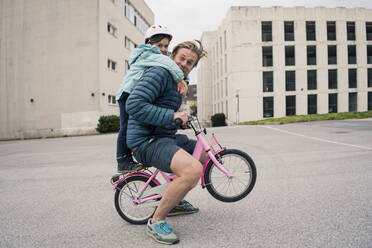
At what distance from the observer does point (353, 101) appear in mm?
33000

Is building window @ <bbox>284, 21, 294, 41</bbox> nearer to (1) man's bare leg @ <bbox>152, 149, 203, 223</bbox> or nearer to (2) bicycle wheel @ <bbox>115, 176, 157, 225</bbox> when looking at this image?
(2) bicycle wheel @ <bbox>115, 176, 157, 225</bbox>

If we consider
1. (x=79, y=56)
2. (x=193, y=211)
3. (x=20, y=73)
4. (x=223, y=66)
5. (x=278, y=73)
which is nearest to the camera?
(x=193, y=211)

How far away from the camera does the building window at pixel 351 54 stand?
32.9 m

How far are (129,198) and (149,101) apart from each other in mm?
1202

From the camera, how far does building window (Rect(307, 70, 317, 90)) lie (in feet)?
105

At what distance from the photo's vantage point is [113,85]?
2373cm

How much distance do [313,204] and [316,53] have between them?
3472cm

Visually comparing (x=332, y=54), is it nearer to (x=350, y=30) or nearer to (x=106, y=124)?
(x=350, y=30)

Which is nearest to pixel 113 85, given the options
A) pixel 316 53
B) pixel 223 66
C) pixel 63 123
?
pixel 63 123

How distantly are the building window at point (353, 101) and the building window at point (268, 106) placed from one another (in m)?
11.1

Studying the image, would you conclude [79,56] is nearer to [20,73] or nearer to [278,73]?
[20,73]

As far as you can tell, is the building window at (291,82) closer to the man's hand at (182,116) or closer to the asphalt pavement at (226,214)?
the asphalt pavement at (226,214)

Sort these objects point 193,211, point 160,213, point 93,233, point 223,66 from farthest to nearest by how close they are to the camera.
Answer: point 223,66, point 193,211, point 93,233, point 160,213

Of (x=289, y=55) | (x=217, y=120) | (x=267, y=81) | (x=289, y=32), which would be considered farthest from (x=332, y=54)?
(x=217, y=120)
